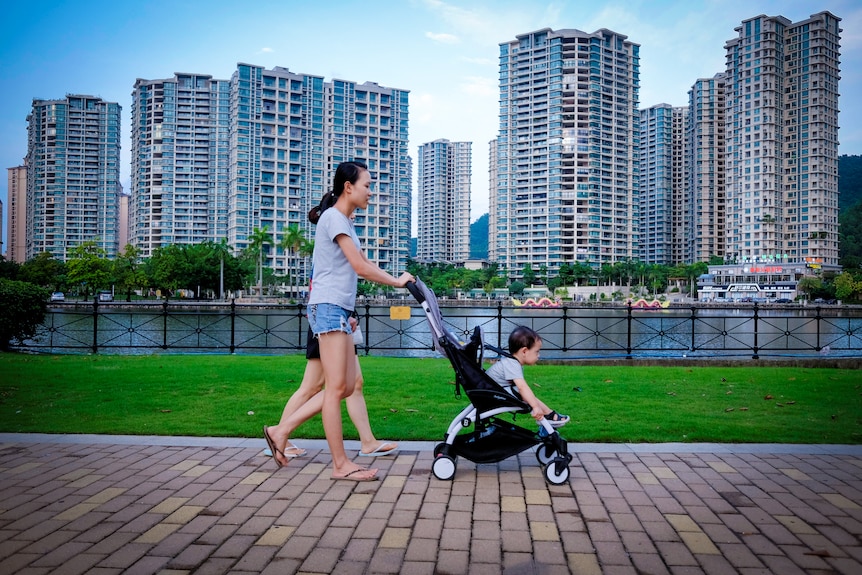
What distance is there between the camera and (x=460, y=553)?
2.83m

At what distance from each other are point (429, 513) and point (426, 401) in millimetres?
3453

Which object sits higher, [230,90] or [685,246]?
[230,90]

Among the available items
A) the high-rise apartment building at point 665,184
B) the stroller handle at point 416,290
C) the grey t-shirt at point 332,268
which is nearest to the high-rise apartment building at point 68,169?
the high-rise apartment building at point 665,184

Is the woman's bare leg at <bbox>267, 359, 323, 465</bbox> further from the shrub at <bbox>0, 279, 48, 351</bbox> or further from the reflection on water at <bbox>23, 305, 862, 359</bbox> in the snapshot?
the shrub at <bbox>0, 279, 48, 351</bbox>

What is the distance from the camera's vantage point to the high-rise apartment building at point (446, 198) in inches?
6998

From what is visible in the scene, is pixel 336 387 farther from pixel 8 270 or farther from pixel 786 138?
pixel 786 138

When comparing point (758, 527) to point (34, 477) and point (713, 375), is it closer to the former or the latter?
point (34, 477)

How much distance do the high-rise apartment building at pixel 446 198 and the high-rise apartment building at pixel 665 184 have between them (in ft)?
172

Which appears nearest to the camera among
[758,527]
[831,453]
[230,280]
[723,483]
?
[758,527]

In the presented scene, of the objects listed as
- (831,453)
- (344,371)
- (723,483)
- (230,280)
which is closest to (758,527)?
(723,483)

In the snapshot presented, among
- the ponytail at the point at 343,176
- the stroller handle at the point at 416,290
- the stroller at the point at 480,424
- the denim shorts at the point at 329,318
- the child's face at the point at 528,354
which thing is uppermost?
the ponytail at the point at 343,176

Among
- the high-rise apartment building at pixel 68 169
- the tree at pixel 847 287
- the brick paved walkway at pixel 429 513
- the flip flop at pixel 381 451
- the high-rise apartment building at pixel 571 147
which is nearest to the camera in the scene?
the brick paved walkway at pixel 429 513

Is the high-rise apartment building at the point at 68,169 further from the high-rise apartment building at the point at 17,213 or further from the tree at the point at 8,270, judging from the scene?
the tree at the point at 8,270

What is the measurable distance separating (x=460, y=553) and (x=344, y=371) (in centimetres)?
154
